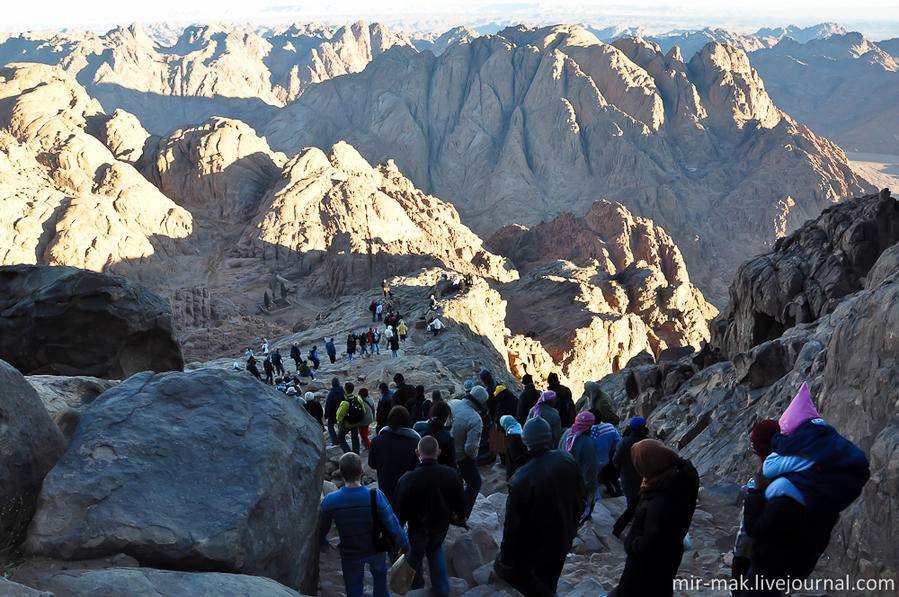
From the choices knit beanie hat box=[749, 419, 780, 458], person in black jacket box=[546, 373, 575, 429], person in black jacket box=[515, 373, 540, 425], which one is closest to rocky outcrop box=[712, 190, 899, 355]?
person in black jacket box=[546, 373, 575, 429]

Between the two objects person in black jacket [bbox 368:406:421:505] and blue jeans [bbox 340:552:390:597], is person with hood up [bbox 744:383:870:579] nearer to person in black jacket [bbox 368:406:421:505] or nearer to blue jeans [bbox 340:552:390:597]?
blue jeans [bbox 340:552:390:597]

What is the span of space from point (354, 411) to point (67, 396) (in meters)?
6.10

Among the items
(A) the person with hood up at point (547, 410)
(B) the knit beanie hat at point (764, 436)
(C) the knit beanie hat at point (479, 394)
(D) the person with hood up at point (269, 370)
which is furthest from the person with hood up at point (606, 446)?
(D) the person with hood up at point (269, 370)

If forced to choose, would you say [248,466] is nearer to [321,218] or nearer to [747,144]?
[321,218]

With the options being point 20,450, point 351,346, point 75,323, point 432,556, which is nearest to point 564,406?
point 432,556

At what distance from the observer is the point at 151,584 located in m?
4.59

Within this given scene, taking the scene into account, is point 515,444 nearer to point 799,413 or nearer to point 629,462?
point 629,462

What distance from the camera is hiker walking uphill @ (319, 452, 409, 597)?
5684mm

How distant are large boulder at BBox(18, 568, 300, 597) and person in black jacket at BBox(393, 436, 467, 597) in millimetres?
1374

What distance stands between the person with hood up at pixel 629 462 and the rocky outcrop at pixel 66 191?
4652 cm

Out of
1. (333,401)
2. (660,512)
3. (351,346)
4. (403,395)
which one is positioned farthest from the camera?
(351,346)

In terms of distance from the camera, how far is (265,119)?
129500 mm

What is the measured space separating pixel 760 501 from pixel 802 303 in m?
15.6

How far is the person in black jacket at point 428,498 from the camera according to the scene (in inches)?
236
